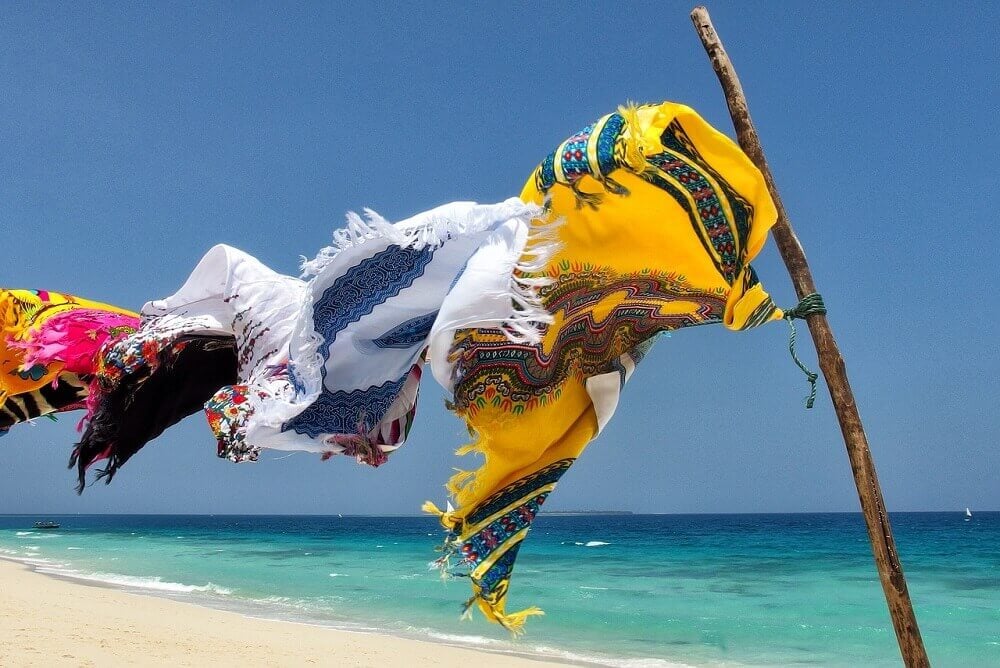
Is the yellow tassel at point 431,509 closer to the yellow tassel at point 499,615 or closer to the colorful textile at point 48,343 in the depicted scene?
the yellow tassel at point 499,615

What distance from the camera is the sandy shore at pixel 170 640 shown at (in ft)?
18.6

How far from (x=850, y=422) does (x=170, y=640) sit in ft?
19.8

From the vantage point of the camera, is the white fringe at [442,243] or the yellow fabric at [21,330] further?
the yellow fabric at [21,330]

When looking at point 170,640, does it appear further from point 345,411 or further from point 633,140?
point 633,140

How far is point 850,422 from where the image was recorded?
2.53 meters

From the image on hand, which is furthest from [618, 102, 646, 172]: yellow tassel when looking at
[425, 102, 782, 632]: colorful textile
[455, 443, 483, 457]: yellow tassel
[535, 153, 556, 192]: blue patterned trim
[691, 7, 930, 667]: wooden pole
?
[691, 7, 930, 667]: wooden pole

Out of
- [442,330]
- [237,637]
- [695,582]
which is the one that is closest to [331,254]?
[442,330]

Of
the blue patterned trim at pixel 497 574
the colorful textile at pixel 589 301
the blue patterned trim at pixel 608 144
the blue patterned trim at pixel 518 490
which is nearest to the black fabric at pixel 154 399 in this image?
the colorful textile at pixel 589 301

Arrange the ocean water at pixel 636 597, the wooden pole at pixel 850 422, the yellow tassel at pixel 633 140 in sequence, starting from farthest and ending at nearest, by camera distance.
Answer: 1. the ocean water at pixel 636 597
2. the wooden pole at pixel 850 422
3. the yellow tassel at pixel 633 140

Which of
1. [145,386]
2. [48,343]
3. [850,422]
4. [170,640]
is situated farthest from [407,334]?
[170,640]

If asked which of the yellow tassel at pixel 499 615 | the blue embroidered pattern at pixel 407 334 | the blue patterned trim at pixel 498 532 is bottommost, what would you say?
the yellow tassel at pixel 499 615

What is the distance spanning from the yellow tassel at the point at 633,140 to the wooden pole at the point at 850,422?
92 centimetres

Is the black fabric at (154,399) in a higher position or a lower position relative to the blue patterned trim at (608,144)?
lower

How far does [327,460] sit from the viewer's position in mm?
1975
